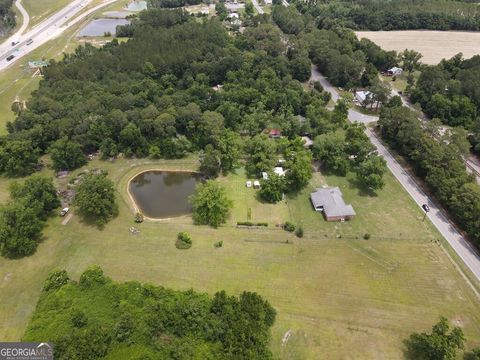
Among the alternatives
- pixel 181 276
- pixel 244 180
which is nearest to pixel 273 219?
pixel 244 180

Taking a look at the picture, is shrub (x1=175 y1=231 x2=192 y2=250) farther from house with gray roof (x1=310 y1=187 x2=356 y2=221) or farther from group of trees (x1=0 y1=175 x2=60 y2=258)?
house with gray roof (x1=310 y1=187 x2=356 y2=221)

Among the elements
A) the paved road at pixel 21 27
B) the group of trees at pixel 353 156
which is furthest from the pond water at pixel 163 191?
the paved road at pixel 21 27

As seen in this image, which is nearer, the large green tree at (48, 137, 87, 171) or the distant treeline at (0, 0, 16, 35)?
the large green tree at (48, 137, 87, 171)

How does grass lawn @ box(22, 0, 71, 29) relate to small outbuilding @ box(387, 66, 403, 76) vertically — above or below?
above

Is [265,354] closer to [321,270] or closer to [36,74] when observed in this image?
[321,270]

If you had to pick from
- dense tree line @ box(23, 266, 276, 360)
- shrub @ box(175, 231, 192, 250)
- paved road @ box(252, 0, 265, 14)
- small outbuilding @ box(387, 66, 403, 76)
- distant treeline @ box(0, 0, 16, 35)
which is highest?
distant treeline @ box(0, 0, 16, 35)

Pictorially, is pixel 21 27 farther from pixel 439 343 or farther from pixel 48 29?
pixel 439 343

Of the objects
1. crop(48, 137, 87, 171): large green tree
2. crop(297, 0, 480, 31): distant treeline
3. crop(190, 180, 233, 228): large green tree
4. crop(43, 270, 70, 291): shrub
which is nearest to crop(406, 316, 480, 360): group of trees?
crop(190, 180, 233, 228): large green tree
